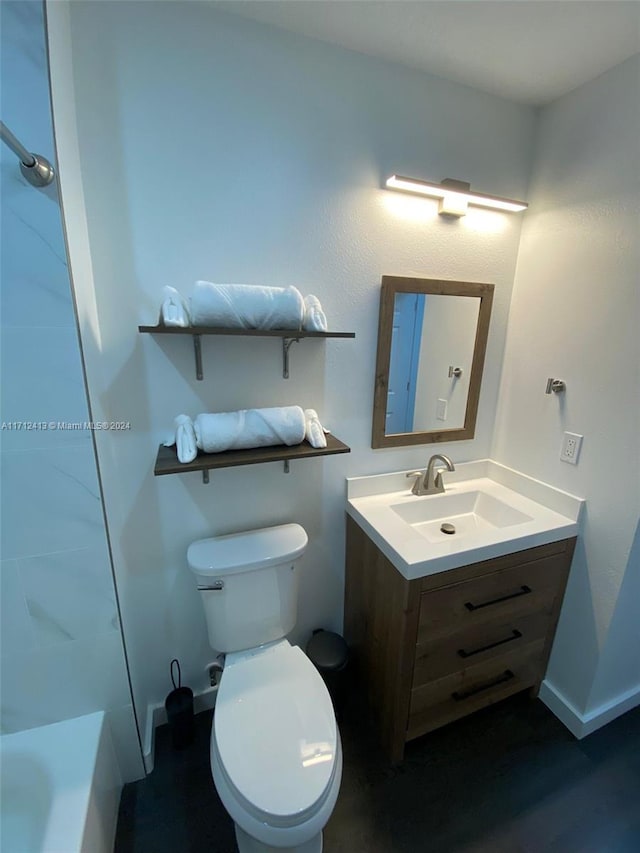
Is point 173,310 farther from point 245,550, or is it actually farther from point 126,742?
point 126,742

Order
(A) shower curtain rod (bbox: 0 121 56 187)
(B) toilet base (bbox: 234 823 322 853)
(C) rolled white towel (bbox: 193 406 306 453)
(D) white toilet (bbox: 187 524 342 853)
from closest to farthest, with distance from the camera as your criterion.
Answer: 1. (A) shower curtain rod (bbox: 0 121 56 187)
2. (D) white toilet (bbox: 187 524 342 853)
3. (B) toilet base (bbox: 234 823 322 853)
4. (C) rolled white towel (bbox: 193 406 306 453)

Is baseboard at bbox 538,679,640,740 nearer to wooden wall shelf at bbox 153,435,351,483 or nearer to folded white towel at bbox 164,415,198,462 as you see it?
wooden wall shelf at bbox 153,435,351,483

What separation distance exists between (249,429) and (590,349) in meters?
1.29

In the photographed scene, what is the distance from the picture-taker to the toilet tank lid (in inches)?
48.0

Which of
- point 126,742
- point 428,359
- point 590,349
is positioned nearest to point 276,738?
point 126,742

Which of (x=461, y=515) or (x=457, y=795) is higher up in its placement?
(x=461, y=515)

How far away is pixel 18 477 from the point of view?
949 mm

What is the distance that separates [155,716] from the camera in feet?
4.83

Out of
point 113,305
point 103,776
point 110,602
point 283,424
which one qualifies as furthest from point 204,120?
point 103,776

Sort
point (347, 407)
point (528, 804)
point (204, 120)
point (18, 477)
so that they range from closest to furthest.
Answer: point (18, 477), point (204, 120), point (528, 804), point (347, 407)

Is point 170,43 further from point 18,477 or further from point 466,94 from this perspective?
point 18,477

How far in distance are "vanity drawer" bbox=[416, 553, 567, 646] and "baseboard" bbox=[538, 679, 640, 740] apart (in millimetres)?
426

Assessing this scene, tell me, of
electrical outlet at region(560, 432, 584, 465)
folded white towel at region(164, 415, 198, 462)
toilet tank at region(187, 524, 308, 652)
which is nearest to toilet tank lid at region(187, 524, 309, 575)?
toilet tank at region(187, 524, 308, 652)

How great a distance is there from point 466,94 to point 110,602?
2.18 metres
